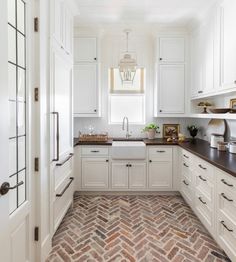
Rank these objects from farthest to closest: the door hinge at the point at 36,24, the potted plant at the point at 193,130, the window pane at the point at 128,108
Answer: the window pane at the point at 128,108, the potted plant at the point at 193,130, the door hinge at the point at 36,24

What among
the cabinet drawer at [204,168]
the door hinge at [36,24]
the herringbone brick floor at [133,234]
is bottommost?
the herringbone brick floor at [133,234]

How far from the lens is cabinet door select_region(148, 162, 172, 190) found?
3820 millimetres

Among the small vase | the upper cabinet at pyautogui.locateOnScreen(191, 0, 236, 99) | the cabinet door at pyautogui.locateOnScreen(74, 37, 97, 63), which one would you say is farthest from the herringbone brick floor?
the cabinet door at pyautogui.locateOnScreen(74, 37, 97, 63)

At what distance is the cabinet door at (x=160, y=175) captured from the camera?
3.82 metres

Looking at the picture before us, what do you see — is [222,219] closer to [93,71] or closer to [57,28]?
[57,28]

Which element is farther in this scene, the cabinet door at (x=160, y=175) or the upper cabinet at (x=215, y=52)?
the cabinet door at (x=160, y=175)

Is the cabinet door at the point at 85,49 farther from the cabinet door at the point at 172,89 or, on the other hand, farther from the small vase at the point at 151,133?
the small vase at the point at 151,133

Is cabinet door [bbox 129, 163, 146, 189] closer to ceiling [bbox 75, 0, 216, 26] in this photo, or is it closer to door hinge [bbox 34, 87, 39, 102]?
door hinge [bbox 34, 87, 39, 102]

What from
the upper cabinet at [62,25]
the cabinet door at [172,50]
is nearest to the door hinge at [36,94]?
the upper cabinet at [62,25]

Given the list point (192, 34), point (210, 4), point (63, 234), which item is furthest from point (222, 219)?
point (192, 34)

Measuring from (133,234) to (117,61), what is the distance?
311cm

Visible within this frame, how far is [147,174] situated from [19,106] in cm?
267

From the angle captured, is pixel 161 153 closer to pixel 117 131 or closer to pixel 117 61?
pixel 117 131

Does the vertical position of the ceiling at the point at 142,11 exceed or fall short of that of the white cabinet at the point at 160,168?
it exceeds it
